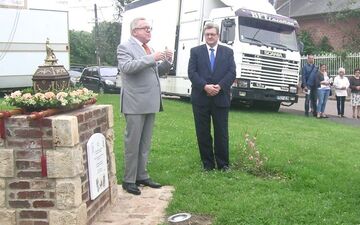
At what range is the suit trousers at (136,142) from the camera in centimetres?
602

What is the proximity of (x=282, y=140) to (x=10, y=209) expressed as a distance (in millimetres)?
5955

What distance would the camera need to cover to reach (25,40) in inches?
784

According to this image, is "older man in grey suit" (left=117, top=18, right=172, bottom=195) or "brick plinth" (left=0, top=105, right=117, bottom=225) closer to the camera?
"brick plinth" (left=0, top=105, right=117, bottom=225)

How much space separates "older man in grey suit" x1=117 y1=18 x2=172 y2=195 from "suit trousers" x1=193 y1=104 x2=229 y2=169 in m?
0.97

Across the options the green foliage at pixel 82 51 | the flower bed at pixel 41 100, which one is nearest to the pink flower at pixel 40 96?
the flower bed at pixel 41 100

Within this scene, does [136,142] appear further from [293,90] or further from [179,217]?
[293,90]

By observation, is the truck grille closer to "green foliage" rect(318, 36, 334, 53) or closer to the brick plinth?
the brick plinth

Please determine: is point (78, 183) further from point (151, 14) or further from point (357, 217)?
point (151, 14)

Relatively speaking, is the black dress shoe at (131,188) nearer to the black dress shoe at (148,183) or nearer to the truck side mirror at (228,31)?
the black dress shoe at (148,183)

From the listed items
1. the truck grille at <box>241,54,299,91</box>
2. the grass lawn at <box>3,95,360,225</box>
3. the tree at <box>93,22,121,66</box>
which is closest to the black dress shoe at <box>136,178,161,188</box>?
the grass lawn at <box>3,95,360,225</box>

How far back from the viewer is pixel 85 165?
192 inches

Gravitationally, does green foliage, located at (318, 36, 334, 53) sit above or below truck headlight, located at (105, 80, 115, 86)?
above

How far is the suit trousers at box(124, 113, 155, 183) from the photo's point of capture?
6.02 m

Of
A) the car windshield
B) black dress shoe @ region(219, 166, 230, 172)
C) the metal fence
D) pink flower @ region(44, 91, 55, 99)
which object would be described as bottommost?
black dress shoe @ region(219, 166, 230, 172)
